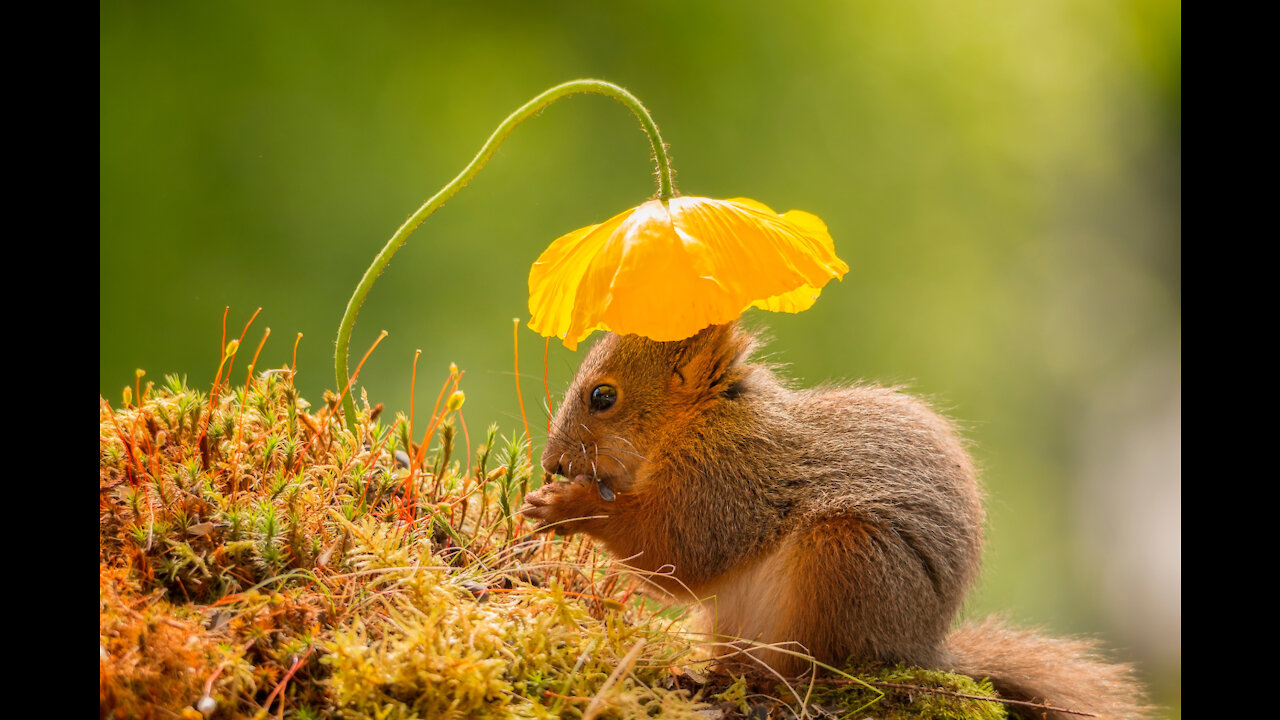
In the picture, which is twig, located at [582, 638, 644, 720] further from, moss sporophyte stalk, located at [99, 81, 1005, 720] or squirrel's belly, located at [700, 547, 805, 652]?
squirrel's belly, located at [700, 547, 805, 652]

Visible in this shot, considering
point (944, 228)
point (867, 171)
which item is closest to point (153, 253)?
point (867, 171)

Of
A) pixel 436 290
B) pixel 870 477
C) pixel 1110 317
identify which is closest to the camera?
pixel 870 477

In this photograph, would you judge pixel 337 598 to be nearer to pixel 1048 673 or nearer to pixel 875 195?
pixel 1048 673

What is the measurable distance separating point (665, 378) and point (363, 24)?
2108mm

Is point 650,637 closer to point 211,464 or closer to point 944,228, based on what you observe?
point 211,464

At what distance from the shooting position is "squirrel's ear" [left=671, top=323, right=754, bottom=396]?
95.9 inches

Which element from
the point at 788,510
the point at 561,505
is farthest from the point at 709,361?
the point at 561,505

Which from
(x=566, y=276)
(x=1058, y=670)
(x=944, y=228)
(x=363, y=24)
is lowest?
(x=1058, y=670)

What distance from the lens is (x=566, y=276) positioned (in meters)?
1.88

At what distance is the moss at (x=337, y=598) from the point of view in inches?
54.6

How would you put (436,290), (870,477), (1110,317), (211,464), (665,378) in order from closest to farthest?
(211,464) < (870,477) < (665,378) < (436,290) < (1110,317)

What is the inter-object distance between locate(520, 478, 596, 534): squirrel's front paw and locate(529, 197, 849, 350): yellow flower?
514 mm

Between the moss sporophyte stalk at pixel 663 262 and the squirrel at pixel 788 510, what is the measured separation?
21.8 inches

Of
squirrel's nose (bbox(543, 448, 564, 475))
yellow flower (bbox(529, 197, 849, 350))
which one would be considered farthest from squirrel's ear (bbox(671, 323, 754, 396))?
yellow flower (bbox(529, 197, 849, 350))
